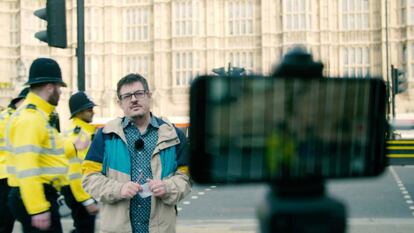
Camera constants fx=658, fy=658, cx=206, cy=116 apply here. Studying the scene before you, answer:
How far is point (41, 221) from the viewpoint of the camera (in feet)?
13.1

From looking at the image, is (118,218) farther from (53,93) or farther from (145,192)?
(53,93)

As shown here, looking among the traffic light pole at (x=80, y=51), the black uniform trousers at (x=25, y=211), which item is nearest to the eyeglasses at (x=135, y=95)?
the black uniform trousers at (x=25, y=211)

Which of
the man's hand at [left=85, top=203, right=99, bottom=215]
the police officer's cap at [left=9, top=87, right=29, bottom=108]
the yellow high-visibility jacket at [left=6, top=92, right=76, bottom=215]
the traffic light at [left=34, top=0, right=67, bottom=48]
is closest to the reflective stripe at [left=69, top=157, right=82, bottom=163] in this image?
the man's hand at [left=85, top=203, right=99, bottom=215]

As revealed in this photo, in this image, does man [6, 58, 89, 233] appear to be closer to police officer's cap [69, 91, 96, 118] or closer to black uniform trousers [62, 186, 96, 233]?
black uniform trousers [62, 186, 96, 233]

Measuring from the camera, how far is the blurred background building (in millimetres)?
39812

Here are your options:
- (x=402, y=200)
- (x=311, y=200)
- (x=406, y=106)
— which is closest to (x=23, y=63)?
(x=406, y=106)

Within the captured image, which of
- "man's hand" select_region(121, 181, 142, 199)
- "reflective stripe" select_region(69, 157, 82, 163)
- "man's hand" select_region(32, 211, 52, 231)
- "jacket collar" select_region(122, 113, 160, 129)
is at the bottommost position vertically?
"man's hand" select_region(32, 211, 52, 231)

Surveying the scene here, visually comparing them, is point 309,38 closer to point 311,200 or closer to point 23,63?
point 23,63

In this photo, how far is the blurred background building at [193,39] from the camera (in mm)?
39812

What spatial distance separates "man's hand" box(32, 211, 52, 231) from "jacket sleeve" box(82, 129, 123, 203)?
22.2 inches

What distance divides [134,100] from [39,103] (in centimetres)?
109

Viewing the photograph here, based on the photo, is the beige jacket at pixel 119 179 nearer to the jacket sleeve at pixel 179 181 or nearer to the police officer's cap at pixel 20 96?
the jacket sleeve at pixel 179 181

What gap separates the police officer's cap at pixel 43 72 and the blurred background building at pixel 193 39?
1376 inches

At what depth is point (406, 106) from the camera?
1501 inches
